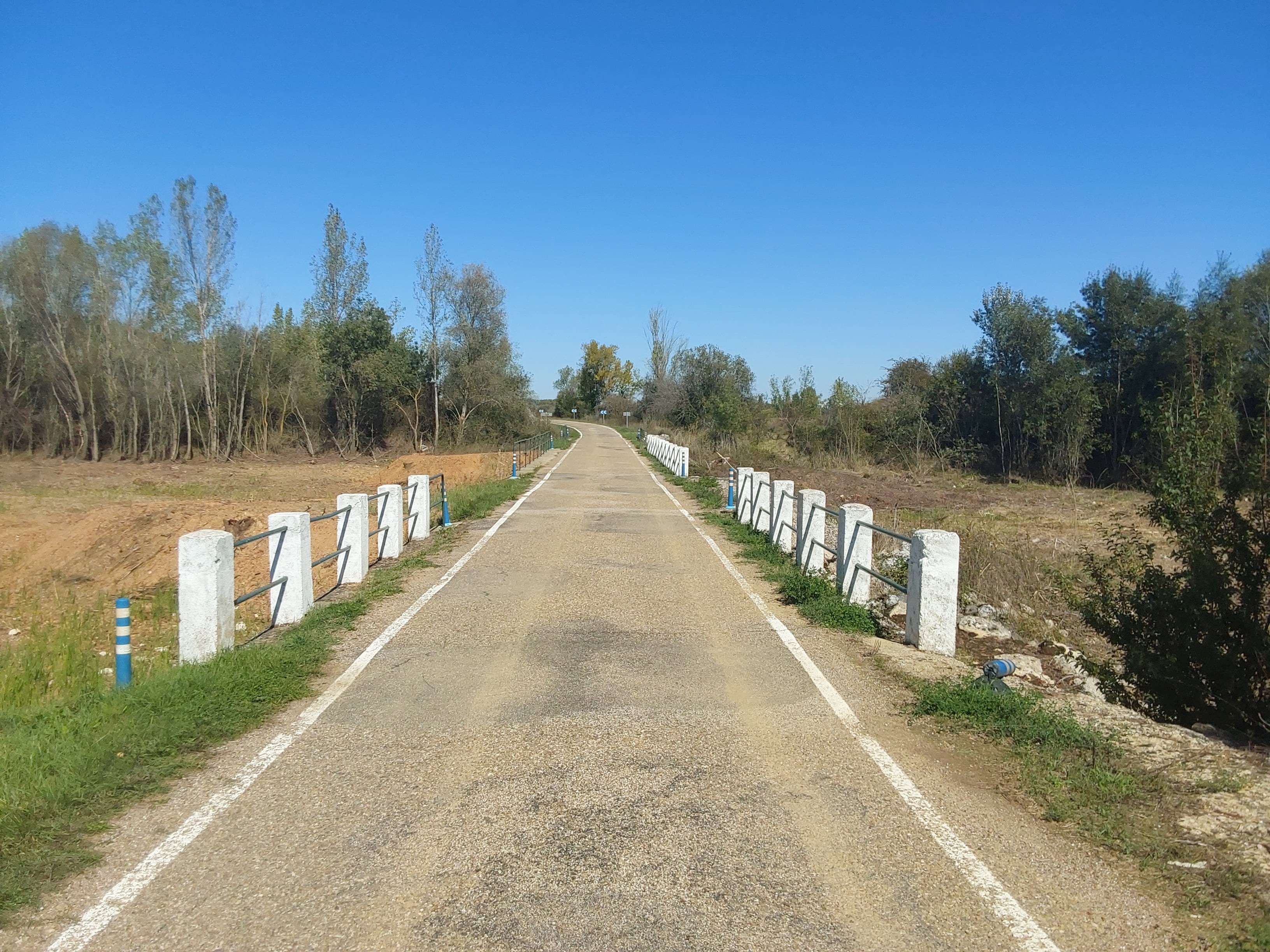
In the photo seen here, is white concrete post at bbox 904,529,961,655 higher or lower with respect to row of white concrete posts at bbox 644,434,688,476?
lower

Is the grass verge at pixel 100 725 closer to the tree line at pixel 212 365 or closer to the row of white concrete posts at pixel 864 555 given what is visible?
the row of white concrete posts at pixel 864 555

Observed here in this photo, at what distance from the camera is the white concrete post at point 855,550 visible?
11.1 m

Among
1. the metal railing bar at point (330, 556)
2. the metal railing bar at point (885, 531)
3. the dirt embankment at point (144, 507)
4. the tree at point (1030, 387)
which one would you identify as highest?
the tree at point (1030, 387)

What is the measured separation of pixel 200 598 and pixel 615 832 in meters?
4.90

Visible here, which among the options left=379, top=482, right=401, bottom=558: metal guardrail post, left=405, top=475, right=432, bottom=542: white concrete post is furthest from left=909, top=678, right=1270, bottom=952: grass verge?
left=405, top=475, right=432, bottom=542: white concrete post

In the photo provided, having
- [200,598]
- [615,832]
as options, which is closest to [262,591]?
[200,598]

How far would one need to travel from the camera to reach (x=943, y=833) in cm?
476

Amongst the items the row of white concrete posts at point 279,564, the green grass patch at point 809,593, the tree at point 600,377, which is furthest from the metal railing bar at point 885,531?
the tree at point 600,377

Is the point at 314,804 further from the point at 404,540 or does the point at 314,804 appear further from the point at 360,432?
the point at 360,432

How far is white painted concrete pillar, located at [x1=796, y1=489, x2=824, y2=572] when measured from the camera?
13094 millimetres

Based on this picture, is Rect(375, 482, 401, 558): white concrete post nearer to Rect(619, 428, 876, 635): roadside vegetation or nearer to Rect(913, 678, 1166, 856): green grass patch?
Rect(619, 428, 876, 635): roadside vegetation

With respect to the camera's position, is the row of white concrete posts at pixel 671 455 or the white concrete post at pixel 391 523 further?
the row of white concrete posts at pixel 671 455

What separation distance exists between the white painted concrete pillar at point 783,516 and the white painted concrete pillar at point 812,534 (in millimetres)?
1833

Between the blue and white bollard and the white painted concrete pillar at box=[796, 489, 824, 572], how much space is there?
341 inches
